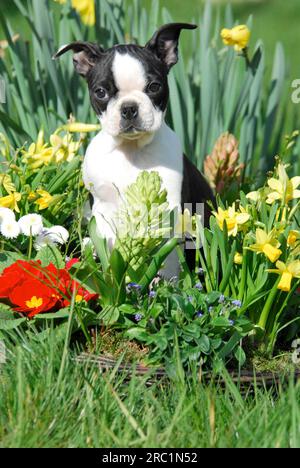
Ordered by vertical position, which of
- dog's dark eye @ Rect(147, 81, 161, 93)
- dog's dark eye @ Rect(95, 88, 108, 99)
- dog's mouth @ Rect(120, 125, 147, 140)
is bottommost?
dog's mouth @ Rect(120, 125, 147, 140)

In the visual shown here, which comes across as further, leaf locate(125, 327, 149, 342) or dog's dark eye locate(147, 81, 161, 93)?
dog's dark eye locate(147, 81, 161, 93)

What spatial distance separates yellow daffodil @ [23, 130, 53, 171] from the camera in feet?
9.47

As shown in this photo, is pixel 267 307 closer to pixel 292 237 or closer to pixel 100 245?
pixel 292 237

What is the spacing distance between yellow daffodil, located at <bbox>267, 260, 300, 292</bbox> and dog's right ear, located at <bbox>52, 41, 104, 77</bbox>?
96 centimetres

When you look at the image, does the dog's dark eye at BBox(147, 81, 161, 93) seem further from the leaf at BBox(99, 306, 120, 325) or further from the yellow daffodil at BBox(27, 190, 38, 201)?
the leaf at BBox(99, 306, 120, 325)

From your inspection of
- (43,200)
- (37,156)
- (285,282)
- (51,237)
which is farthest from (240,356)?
(37,156)

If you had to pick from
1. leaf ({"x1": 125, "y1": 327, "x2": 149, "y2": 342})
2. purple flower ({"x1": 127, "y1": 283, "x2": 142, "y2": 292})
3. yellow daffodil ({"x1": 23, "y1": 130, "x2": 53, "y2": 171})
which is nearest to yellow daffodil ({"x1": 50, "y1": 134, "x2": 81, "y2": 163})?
yellow daffodil ({"x1": 23, "y1": 130, "x2": 53, "y2": 171})

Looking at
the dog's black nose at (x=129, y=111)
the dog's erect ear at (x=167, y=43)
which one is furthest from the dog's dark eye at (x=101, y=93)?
the dog's erect ear at (x=167, y=43)

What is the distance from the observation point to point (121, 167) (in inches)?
109

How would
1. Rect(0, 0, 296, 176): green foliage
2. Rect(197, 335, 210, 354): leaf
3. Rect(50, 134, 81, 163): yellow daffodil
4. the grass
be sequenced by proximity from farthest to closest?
Rect(0, 0, 296, 176): green foliage < Rect(50, 134, 81, 163): yellow daffodil < Rect(197, 335, 210, 354): leaf < the grass

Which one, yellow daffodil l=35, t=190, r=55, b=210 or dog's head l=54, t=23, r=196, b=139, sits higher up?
dog's head l=54, t=23, r=196, b=139

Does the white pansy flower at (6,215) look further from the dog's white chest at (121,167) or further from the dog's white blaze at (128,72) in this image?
the dog's white blaze at (128,72)

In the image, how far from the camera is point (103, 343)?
8.02ft
